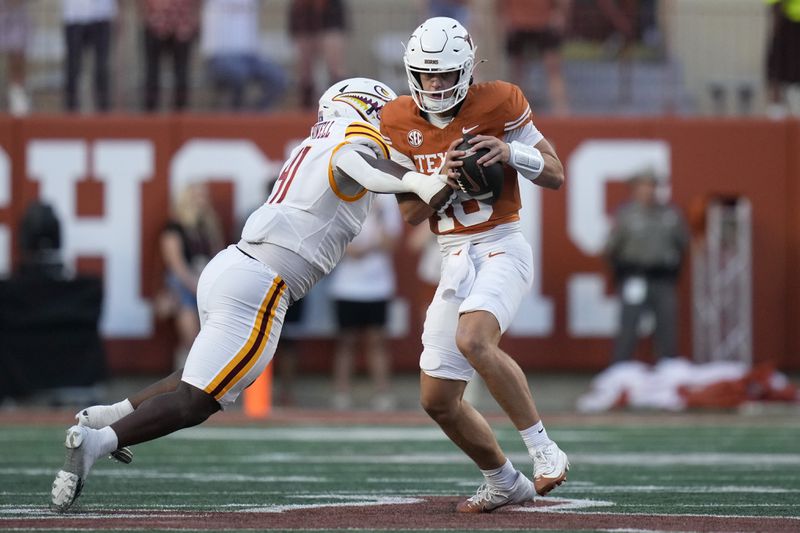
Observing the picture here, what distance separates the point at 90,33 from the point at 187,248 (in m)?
2.15

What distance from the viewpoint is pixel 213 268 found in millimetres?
5879

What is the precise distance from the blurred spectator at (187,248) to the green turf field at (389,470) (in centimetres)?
216

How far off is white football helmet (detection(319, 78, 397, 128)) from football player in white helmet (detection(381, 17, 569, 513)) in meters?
0.12

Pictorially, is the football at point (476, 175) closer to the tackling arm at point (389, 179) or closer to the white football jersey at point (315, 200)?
the tackling arm at point (389, 179)

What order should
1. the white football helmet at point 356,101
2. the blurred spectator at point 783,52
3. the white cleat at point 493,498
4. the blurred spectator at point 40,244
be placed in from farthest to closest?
the blurred spectator at point 783,52, the blurred spectator at point 40,244, the white football helmet at point 356,101, the white cleat at point 493,498

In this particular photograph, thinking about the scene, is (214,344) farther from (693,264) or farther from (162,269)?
(693,264)

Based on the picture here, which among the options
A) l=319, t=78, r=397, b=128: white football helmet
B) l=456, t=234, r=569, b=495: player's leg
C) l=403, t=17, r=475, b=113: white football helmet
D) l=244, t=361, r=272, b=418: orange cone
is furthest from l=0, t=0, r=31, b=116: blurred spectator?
l=456, t=234, r=569, b=495: player's leg

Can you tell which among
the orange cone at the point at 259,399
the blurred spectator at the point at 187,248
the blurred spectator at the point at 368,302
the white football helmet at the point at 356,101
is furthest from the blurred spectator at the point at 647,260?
the white football helmet at the point at 356,101

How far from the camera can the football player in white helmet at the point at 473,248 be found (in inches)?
225

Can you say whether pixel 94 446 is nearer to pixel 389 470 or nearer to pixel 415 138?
pixel 415 138

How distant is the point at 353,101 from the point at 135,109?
7989mm

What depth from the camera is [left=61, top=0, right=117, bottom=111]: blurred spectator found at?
13.4m

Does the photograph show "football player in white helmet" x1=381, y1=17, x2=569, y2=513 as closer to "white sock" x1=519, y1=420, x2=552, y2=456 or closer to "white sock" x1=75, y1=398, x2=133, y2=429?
"white sock" x1=519, y1=420, x2=552, y2=456

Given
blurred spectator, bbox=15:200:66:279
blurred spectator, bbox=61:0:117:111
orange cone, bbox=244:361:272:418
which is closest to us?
orange cone, bbox=244:361:272:418
